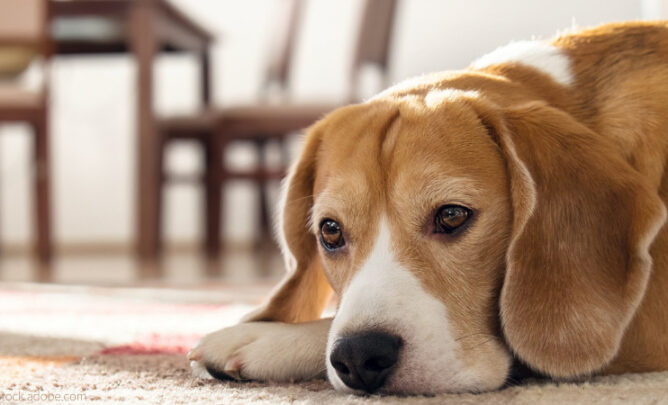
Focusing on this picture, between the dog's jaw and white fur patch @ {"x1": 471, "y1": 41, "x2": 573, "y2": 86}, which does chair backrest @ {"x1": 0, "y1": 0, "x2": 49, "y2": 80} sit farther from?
the dog's jaw

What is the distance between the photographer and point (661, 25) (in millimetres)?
1900

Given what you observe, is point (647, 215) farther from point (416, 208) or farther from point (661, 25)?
point (661, 25)

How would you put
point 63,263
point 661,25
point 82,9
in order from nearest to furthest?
point 661,25
point 82,9
point 63,263

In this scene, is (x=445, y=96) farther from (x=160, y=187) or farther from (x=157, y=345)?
(x=160, y=187)

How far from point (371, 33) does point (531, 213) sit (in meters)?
3.74

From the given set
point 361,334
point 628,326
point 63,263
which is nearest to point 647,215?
point 628,326

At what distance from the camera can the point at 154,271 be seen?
192 inches

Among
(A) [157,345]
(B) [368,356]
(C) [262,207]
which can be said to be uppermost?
(B) [368,356]

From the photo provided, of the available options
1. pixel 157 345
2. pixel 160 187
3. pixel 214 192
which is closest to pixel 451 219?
pixel 157 345

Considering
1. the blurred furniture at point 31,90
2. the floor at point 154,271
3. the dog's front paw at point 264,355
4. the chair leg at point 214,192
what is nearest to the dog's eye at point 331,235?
the dog's front paw at point 264,355

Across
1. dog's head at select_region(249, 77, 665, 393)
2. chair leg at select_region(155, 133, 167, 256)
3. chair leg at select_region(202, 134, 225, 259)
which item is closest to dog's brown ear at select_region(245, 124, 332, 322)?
dog's head at select_region(249, 77, 665, 393)

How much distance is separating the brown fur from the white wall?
639 centimetres

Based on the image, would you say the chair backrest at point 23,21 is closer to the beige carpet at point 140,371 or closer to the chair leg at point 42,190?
the chair leg at point 42,190

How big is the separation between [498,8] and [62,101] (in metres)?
4.14
